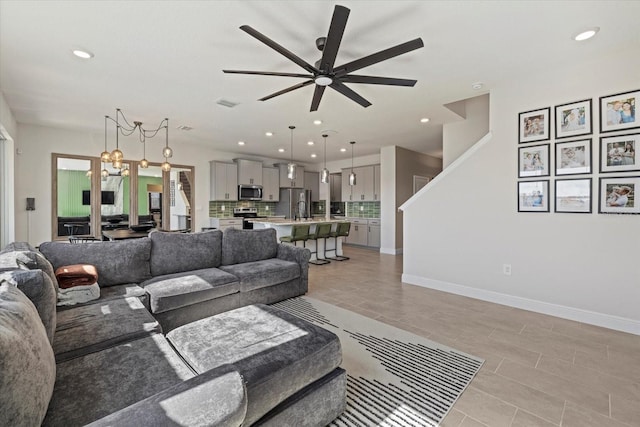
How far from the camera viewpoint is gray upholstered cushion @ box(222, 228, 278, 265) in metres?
3.72

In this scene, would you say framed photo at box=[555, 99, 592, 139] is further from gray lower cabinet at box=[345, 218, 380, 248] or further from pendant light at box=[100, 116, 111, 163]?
pendant light at box=[100, 116, 111, 163]

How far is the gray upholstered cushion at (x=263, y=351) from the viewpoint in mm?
1330

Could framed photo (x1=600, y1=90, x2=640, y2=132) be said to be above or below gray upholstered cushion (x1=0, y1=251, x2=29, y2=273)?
above

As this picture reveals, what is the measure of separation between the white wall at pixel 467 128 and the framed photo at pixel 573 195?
2054mm

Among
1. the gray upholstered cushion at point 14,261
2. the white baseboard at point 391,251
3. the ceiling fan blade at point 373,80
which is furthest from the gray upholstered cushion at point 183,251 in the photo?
the white baseboard at point 391,251

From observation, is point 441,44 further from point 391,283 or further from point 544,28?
point 391,283

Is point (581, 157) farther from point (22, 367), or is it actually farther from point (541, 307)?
point (22, 367)

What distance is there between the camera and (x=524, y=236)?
347 centimetres

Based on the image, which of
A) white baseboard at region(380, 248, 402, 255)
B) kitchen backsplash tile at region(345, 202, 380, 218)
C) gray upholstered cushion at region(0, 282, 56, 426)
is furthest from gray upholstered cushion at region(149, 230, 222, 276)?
kitchen backsplash tile at region(345, 202, 380, 218)

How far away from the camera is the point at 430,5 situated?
2217 millimetres

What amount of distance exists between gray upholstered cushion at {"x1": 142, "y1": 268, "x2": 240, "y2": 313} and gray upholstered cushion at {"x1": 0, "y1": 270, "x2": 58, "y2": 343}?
3.15 ft

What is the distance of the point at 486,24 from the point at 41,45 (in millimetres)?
4046

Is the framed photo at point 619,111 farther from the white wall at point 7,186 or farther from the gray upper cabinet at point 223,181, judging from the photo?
the white wall at point 7,186

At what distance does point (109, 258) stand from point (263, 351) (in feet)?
7.37
